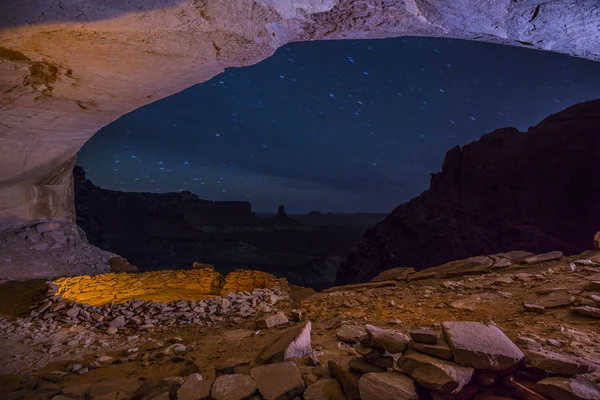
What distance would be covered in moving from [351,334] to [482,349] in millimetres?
1554

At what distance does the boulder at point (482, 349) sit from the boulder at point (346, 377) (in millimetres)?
690

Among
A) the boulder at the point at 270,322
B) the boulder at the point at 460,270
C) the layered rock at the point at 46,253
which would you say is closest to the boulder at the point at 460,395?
the boulder at the point at 270,322

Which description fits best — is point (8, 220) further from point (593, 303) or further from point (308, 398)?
point (593, 303)

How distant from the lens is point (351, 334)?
3.11m

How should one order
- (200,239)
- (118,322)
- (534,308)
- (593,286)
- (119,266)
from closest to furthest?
(534,308) → (593,286) → (118,322) → (119,266) → (200,239)

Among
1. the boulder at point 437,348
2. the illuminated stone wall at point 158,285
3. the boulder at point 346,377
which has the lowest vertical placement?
the illuminated stone wall at point 158,285

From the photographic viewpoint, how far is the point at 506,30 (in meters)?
3.43

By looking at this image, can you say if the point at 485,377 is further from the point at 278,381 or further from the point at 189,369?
the point at 189,369

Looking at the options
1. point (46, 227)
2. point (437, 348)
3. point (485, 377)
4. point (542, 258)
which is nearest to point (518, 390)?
point (485, 377)

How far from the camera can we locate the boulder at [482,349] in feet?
5.70

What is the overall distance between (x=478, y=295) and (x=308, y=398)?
137 inches

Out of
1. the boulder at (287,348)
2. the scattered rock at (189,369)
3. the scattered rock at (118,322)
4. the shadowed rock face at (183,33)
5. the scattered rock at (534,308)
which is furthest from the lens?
the scattered rock at (118,322)

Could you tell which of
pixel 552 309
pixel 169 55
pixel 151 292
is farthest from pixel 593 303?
pixel 151 292

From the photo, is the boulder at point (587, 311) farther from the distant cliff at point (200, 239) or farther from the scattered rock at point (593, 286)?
the distant cliff at point (200, 239)
